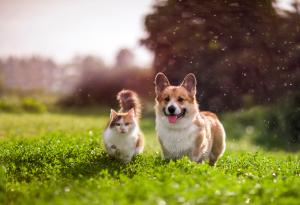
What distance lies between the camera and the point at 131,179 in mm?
8391

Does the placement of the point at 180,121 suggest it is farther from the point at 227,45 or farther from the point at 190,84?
the point at 227,45

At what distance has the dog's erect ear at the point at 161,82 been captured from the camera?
1014 centimetres

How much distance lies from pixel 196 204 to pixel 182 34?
15151 mm

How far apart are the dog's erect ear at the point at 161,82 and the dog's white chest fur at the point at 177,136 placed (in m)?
0.61

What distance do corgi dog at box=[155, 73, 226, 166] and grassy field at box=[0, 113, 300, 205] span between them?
0.48m

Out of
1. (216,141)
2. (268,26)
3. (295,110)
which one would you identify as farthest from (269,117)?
(216,141)

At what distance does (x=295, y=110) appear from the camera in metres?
21.7

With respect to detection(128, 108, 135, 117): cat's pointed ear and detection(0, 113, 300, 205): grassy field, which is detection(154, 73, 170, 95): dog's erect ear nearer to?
detection(128, 108, 135, 117): cat's pointed ear

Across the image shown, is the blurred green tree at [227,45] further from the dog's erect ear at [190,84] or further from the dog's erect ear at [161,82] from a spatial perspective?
the dog's erect ear at [190,84]

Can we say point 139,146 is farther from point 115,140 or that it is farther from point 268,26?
point 268,26

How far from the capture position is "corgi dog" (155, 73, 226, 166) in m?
9.65

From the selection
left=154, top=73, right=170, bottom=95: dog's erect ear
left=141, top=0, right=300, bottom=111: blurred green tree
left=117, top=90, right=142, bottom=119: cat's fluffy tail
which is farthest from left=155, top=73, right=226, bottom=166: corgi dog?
left=141, top=0, right=300, bottom=111: blurred green tree

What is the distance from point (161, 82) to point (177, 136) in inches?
43.9

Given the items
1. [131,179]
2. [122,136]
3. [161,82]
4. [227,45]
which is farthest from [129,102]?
[227,45]
